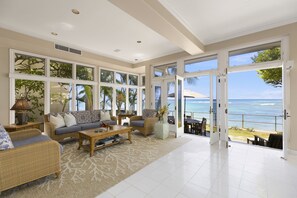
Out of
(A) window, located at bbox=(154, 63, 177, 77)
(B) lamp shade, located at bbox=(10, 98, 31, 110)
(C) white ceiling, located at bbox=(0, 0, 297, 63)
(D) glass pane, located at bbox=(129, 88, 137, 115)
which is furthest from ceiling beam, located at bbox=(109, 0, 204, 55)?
(D) glass pane, located at bbox=(129, 88, 137, 115)

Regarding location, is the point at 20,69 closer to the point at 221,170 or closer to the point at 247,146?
the point at 221,170

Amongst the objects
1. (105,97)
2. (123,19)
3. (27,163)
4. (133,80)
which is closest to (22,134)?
(27,163)

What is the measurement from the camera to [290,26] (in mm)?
3473

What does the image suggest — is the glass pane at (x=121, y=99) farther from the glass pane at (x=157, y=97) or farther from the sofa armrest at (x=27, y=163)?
the sofa armrest at (x=27, y=163)

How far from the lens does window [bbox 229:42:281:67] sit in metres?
3.80

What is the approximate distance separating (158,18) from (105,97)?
5010 millimetres

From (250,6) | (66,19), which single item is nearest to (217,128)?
(250,6)

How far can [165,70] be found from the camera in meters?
6.23

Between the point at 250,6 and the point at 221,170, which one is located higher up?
the point at 250,6

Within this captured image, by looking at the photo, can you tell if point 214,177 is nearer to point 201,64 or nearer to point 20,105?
point 201,64

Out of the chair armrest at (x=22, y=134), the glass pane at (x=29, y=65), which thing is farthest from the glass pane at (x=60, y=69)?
the chair armrest at (x=22, y=134)

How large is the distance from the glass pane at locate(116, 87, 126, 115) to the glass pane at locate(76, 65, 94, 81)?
1.51m

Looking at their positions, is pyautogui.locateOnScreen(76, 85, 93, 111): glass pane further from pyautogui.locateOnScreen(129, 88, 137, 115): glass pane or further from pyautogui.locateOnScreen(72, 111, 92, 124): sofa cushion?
pyautogui.locateOnScreen(129, 88, 137, 115): glass pane

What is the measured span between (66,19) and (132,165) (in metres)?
3.66
